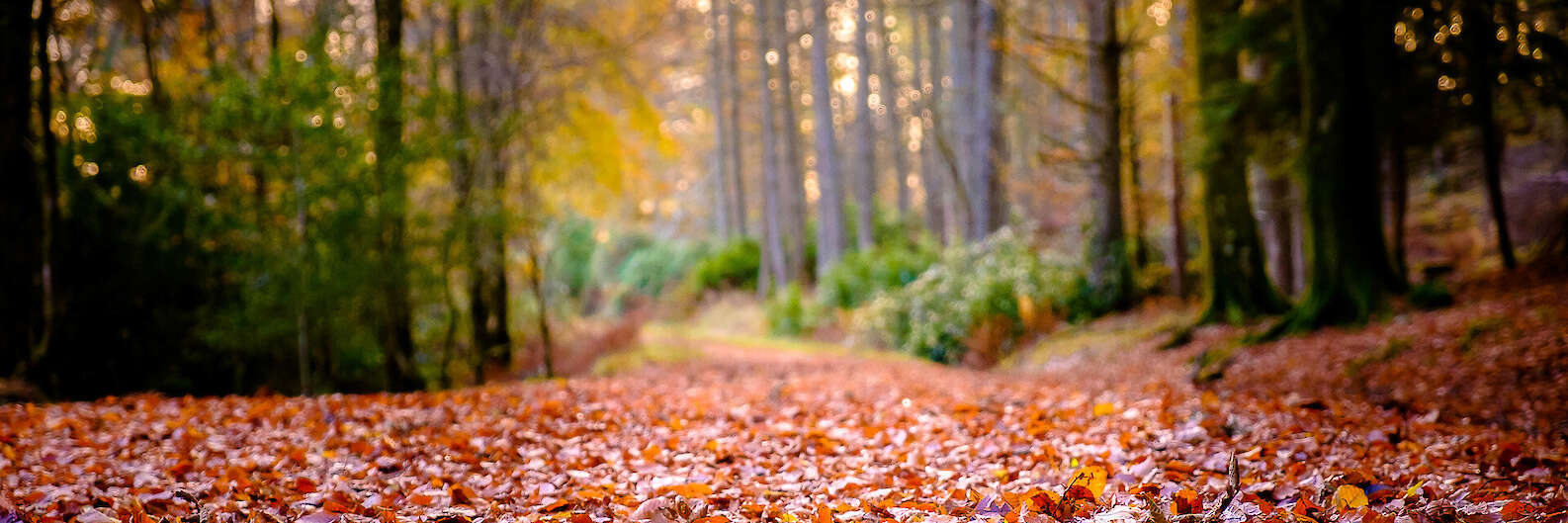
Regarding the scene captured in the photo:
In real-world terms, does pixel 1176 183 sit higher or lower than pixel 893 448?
higher

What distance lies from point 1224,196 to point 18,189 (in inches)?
418

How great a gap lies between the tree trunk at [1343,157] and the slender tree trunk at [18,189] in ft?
31.5

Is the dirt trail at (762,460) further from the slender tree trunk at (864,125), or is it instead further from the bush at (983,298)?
the slender tree trunk at (864,125)

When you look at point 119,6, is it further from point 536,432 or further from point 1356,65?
point 1356,65

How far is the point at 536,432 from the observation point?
457 cm

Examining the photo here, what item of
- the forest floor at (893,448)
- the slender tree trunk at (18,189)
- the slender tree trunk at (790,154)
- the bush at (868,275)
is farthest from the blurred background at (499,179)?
the slender tree trunk at (790,154)

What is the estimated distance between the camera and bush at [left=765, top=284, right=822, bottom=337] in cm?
1794

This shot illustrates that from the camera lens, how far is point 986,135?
14852 millimetres

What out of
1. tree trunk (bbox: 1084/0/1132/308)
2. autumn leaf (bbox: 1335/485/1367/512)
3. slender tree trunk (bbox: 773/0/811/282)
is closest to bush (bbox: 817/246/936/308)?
slender tree trunk (bbox: 773/0/811/282)

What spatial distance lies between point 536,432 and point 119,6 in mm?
6357

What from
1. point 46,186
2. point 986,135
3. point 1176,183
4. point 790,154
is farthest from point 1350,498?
point 790,154

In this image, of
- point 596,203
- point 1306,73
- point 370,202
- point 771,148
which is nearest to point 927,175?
point 771,148

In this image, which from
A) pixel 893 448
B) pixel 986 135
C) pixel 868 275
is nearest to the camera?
pixel 893 448

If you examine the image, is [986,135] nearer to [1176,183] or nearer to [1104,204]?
[1104,204]
